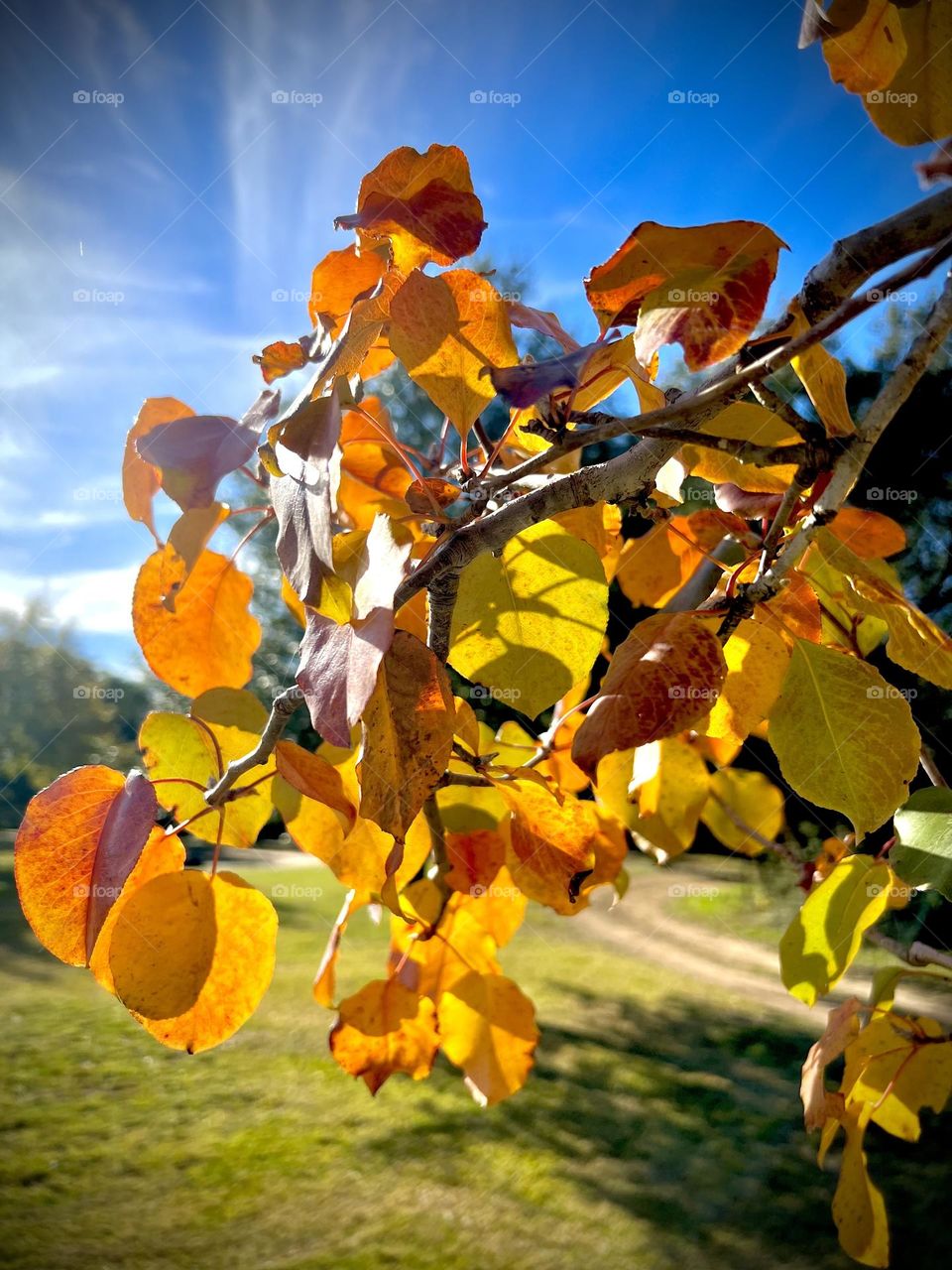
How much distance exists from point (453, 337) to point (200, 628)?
0.20m

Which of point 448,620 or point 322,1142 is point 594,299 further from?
point 322,1142

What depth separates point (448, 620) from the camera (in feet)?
1.05

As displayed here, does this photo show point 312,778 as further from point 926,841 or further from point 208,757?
point 926,841

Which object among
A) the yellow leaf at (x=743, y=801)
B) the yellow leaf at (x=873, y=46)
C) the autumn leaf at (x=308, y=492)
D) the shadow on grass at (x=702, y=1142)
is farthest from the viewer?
the shadow on grass at (x=702, y=1142)

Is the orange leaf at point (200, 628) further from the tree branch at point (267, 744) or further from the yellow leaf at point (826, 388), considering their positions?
the yellow leaf at point (826, 388)

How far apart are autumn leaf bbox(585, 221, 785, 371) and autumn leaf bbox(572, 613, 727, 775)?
9 cm

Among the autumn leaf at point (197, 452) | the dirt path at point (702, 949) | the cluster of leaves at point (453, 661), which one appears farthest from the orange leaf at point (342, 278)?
the dirt path at point (702, 949)

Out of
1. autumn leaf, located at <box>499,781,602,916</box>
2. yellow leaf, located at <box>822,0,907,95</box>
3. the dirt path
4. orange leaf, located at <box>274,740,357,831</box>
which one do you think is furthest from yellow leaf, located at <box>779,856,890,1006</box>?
the dirt path

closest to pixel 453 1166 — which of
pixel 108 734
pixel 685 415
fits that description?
pixel 685 415

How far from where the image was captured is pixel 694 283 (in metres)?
0.26

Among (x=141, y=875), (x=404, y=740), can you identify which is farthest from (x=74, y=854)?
(x=404, y=740)

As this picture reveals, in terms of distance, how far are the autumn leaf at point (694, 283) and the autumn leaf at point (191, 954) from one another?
0.25 metres

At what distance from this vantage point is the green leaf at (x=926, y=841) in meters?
0.33

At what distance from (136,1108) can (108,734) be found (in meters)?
2.56
